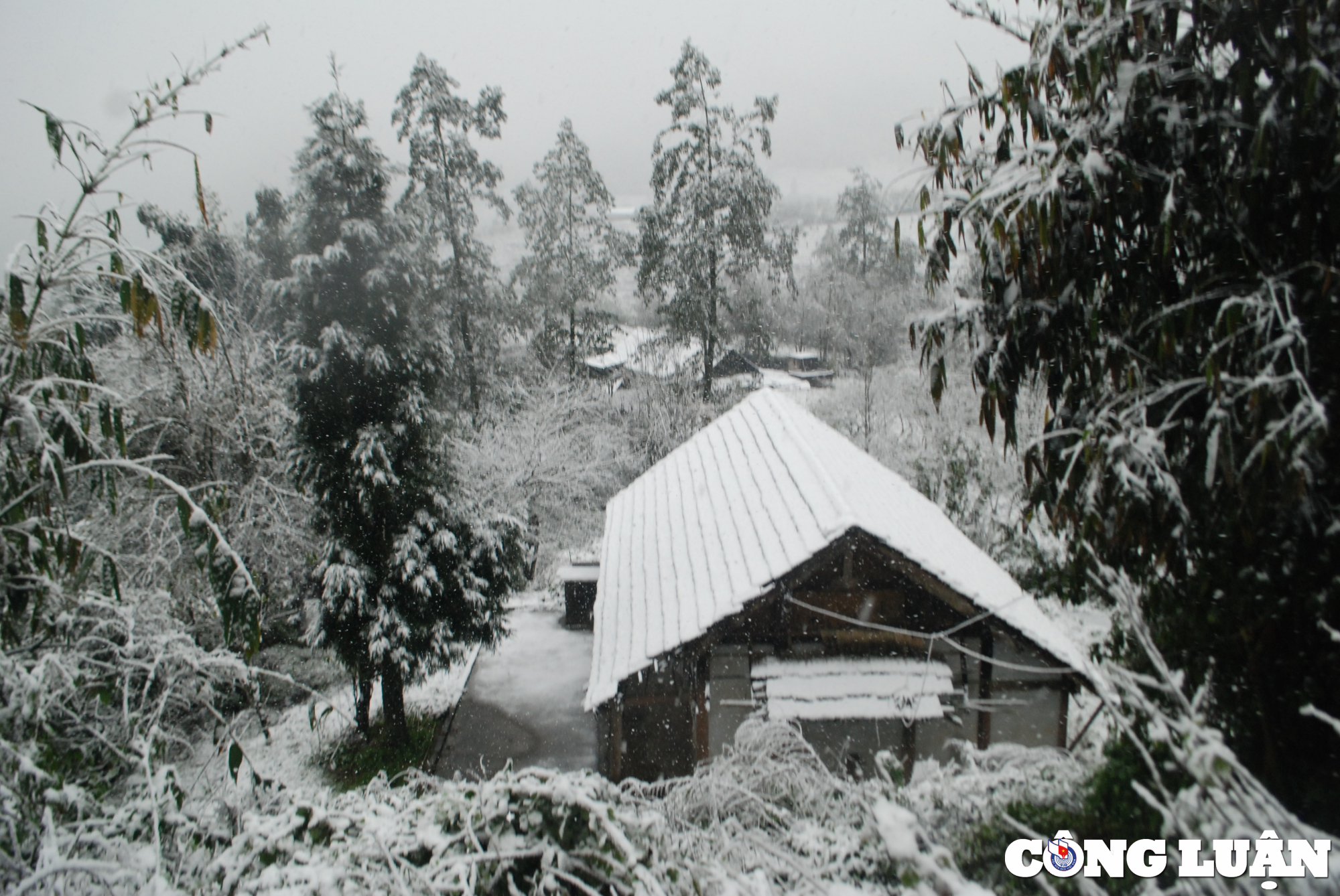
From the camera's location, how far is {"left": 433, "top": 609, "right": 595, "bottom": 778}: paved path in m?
9.10

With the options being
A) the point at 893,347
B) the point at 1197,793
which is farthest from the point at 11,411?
the point at 893,347

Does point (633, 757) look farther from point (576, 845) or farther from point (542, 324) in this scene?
point (542, 324)

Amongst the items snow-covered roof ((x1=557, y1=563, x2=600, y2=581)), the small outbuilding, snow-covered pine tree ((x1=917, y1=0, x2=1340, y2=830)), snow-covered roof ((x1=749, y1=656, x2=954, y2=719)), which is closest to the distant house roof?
snow-covered roof ((x1=557, y1=563, x2=600, y2=581))

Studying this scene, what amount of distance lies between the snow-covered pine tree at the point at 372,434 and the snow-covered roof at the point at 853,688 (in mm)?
5478

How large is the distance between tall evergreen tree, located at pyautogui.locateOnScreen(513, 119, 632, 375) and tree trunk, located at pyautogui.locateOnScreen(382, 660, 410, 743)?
39.9 feet

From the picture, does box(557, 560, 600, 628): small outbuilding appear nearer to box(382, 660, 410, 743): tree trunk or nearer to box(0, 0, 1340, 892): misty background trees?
box(382, 660, 410, 743): tree trunk

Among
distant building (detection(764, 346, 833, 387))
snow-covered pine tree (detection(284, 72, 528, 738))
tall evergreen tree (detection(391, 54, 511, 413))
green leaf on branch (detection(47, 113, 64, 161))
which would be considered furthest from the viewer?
distant building (detection(764, 346, 833, 387))

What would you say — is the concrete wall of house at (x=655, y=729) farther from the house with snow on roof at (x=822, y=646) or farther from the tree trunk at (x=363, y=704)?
the tree trunk at (x=363, y=704)

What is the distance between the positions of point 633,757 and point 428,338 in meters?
6.36

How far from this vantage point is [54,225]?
260cm

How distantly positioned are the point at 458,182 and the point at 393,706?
511 inches

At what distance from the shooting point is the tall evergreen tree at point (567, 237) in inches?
766

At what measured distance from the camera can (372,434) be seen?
354 inches

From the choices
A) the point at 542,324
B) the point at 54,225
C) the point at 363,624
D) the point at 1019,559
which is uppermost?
the point at 542,324
